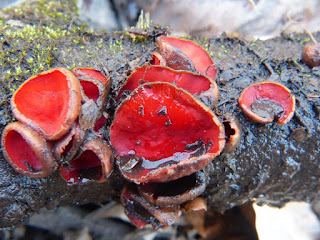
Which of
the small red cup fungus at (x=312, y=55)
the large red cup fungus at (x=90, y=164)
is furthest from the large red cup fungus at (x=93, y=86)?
the small red cup fungus at (x=312, y=55)

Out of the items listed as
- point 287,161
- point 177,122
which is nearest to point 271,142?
point 287,161

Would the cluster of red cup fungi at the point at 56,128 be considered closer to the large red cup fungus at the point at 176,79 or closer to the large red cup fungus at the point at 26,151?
the large red cup fungus at the point at 26,151

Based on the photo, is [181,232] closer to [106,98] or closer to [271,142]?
[271,142]

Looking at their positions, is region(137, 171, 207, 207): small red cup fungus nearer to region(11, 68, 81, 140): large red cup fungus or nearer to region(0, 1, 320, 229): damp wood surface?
region(0, 1, 320, 229): damp wood surface

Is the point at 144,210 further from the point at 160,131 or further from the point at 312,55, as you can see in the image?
the point at 312,55

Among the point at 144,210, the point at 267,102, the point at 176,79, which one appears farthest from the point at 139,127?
the point at 267,102

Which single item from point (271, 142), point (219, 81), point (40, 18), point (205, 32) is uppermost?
point (40, 18)
